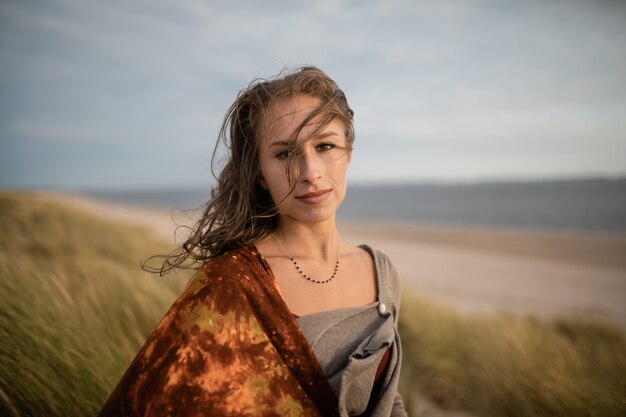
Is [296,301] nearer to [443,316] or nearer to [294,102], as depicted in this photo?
[294,102]

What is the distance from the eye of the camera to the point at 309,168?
5.16ft

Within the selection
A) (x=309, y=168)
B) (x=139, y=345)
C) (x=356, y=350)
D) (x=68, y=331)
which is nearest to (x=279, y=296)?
(x=356, y=350)

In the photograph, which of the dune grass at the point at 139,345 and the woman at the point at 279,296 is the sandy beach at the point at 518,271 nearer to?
the dune grass at the point at 139,345

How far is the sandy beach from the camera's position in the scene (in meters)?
8.53

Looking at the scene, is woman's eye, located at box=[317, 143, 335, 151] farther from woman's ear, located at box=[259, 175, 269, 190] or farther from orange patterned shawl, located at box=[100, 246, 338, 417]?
orange patterned shawl, located at box=[100, 246, 338, 417]

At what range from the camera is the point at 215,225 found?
184 cm

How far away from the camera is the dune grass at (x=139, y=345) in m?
2.08

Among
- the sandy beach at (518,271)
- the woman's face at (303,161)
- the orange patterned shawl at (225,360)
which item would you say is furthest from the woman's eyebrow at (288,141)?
the sandy beach at (518,271)

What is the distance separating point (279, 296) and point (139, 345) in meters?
1.81

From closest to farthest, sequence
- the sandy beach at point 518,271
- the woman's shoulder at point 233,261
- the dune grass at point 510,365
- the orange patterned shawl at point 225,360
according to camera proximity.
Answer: the orange patterned shawl at point 225,360 → the woman's shoulder at point 233,261 → the dune grass at point 510,365 → the sandy beach at point 518,271

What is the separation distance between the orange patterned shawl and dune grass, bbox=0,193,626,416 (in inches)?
43.0

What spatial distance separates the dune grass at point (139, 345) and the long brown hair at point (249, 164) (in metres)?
0.95

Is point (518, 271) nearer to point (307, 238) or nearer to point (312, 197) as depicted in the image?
point (307, 238)

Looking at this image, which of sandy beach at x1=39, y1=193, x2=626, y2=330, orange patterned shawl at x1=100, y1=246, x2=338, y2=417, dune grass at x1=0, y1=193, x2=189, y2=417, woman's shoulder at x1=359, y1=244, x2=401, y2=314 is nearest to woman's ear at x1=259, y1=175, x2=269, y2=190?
orange patterned shawl at x1=100, y1=246, x2=338, y2=417
